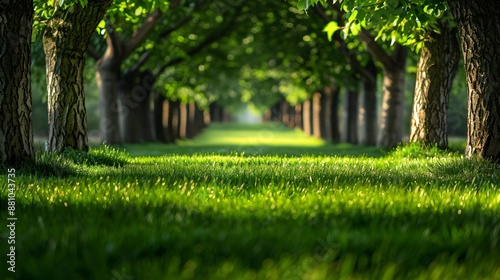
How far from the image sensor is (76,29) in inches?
446

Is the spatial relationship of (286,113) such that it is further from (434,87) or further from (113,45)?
(434,87)

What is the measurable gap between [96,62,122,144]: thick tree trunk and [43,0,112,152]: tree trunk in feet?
34.0

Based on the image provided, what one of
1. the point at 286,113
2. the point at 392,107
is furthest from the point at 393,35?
the point at 286,113

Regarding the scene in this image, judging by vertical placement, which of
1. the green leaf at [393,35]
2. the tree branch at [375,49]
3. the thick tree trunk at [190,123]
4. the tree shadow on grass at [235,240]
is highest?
the tree branch at [375,49]

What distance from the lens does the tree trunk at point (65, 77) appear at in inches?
449

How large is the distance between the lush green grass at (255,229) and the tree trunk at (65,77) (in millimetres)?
4120

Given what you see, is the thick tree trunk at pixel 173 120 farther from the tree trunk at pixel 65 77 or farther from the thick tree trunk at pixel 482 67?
the thick tree trunk at pixel 482 67

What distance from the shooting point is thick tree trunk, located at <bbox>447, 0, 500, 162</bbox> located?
379 inches

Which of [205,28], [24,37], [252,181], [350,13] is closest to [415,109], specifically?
[350,13]

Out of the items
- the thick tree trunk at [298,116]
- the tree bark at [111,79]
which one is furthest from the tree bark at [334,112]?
the thick tree trunk at [298,116]

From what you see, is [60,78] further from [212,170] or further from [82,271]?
[82,271]

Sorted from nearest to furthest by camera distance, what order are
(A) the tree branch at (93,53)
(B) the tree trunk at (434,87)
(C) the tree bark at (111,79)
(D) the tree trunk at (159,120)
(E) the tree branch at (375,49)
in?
(B) the tree trunk at (434,87)
(E) the tree branch at (375,49)
(C) the tree bark at (111,79)
(A) the tree branch at (93,53)
(D) the tree trunk at (159,120)

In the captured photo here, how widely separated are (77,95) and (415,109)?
7324mm

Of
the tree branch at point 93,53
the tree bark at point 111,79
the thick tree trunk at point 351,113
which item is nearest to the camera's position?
the tree bark at point 111,79
